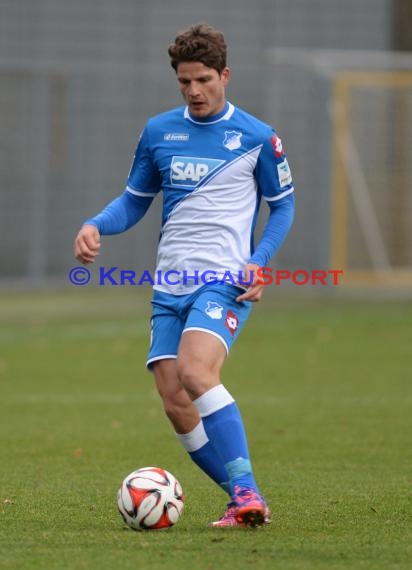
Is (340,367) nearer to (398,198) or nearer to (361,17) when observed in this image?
(398,198)

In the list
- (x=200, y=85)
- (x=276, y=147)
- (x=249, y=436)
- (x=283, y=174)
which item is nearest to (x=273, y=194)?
(x=283, y=174)

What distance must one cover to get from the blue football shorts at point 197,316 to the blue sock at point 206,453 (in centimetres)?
37

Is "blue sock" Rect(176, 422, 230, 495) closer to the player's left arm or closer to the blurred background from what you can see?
the player's left arm

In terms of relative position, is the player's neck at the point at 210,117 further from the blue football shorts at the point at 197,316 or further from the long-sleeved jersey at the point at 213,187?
the blue football shorts at the point at 197,316

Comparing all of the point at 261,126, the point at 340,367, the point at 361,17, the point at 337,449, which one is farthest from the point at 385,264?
the point at 261,126

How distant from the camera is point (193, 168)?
644 cm

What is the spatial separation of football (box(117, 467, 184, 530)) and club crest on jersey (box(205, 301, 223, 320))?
0.76 meters

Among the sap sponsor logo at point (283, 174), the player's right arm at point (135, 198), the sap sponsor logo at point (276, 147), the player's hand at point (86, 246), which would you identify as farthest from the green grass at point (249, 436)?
the sap sponsor logo at point (276, 147)

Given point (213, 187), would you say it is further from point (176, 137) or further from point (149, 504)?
point (149, 504)

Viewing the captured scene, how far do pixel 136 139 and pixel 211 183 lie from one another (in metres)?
15.5

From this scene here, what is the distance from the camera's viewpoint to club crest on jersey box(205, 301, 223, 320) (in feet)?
20.5

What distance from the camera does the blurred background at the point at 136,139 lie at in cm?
2073

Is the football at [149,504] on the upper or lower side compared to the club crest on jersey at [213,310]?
lower

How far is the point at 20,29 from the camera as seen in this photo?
2272 centimetres
